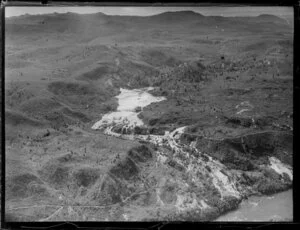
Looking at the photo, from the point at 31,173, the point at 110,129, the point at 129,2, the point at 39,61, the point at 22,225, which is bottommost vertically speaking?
the point at 22,225

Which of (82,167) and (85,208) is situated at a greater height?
(82,167)

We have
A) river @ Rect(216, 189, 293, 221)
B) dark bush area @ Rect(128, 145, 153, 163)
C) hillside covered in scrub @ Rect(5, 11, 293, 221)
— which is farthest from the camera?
dark bush area @ Rect(128, 145, 153, 163)

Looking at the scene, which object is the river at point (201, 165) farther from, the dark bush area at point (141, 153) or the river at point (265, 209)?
the dark bush area at point (141, 153)

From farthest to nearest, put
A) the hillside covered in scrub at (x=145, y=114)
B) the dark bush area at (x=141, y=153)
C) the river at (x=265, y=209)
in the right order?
1. the dark bush area at (x=141, y=153)
2. the river at (x=265, y=209)
3. the hillside covered in scrub at (x=145, y=114)

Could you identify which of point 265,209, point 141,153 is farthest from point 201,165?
point 265,209

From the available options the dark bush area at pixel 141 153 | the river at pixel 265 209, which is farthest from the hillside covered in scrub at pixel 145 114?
the river at pixel 265 209

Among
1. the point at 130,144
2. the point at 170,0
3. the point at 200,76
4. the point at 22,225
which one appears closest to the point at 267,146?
the point at 200,76

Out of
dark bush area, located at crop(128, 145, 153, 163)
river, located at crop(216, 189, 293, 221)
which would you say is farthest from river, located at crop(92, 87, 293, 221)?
dark bush area, located at crop(128, 145, 153, 163)

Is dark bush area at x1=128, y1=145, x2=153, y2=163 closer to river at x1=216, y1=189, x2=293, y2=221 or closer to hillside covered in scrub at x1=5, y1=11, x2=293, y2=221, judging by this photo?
hillside covered in scrub at x1=5, y1=11, x2=293, y2=221

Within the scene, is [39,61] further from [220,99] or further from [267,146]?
[267,146]

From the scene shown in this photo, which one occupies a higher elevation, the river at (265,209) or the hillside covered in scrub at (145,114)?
the hillside covered in scrub at (145,114)

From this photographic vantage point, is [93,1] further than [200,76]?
No
